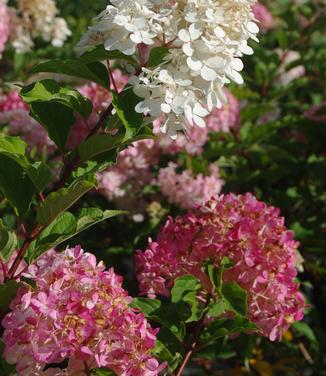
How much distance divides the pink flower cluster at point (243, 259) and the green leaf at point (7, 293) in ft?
1.07

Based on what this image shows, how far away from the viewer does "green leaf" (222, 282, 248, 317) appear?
4.81 ft

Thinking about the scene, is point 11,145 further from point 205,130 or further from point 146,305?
point 205,130

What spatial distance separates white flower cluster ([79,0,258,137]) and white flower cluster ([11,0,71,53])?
61.2 inches

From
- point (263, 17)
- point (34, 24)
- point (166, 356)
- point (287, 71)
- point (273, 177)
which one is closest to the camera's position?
point (166, 356)

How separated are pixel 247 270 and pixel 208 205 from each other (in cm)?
19

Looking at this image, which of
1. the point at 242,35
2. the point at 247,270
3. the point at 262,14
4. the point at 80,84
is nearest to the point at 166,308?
the point at 247,270

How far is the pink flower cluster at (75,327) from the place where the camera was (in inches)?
48.3

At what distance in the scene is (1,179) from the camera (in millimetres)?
1417

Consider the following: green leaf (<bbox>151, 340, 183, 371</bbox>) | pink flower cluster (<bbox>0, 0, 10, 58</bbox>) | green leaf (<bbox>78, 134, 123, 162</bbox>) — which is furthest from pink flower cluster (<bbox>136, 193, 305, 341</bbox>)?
pink flower cluster (<bbox>0, 0, 10, 58</bbox>)

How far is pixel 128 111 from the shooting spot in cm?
137

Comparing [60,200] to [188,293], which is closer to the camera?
[60,200]

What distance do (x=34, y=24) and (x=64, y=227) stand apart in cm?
166

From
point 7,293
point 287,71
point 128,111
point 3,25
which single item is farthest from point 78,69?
point 287,71

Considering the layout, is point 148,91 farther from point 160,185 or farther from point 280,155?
point 280,155
